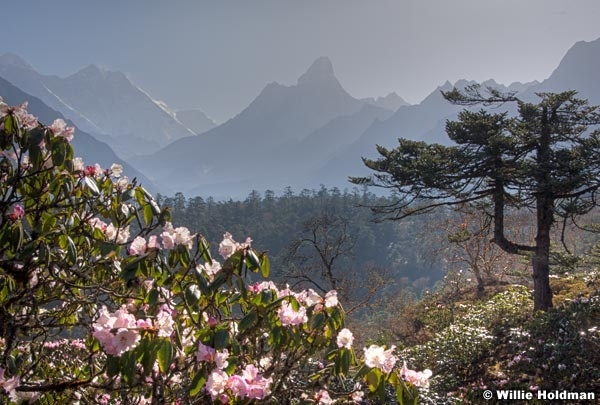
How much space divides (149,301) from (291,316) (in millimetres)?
526

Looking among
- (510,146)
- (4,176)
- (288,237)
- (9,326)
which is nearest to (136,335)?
(9,326)

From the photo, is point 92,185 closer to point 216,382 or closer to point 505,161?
point 216,382

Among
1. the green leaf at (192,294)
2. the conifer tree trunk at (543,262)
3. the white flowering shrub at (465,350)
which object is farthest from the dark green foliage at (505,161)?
the green leaf at (192,294)

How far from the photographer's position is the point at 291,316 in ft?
5.21

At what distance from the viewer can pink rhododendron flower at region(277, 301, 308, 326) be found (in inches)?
62.4

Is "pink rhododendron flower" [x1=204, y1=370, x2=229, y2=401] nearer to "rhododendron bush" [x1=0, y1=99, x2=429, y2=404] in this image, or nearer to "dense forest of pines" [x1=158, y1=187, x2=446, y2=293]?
"rhododendron bush" [x1=0, y1=99, x2=429, y2=404]

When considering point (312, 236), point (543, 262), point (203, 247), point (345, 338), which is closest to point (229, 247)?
point (203, 247)

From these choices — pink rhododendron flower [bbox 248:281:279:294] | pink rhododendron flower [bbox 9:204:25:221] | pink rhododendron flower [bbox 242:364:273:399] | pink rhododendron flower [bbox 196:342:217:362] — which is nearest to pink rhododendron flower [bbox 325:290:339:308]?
pink rhododendron flower [bbox 248:281:279:294]

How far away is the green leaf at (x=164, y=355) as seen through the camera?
3.67 feet

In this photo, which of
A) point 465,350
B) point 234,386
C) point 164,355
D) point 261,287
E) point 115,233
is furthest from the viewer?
point 465,350

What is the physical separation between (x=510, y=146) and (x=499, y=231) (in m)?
1.78

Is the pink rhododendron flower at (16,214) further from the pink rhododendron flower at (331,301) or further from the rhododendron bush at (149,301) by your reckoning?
the pink rhododendron flower at (331,301)

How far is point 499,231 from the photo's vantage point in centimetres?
843

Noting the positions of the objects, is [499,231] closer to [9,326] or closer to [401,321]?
[401,321]
